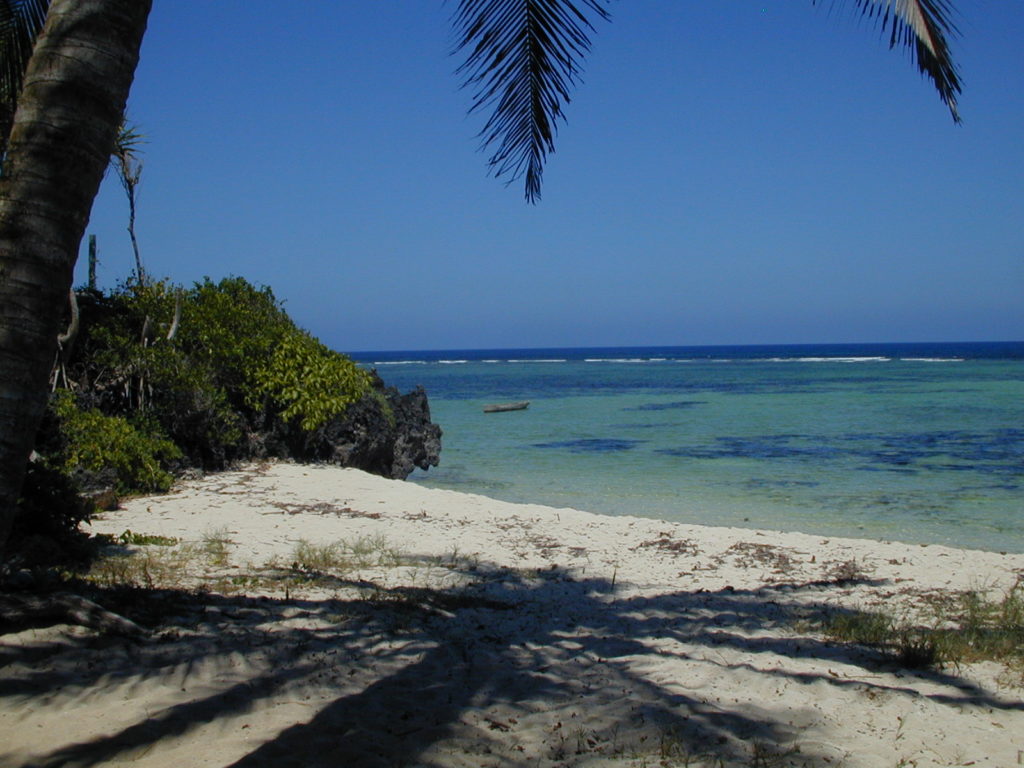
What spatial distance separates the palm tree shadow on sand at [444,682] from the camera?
11.6ft

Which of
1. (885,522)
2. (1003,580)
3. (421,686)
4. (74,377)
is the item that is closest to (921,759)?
(421,686)

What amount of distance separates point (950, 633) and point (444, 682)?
3.56 metres

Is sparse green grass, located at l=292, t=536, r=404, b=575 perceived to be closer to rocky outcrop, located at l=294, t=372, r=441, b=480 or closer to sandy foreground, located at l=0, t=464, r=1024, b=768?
sandy foreground, located at l=0, t=464, r=1024, b=768

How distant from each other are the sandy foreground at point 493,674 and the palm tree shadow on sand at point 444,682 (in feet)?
0.05

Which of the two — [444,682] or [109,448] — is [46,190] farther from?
[109,448]

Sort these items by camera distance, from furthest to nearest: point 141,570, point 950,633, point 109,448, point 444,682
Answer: point 109,448 < point 141,570 < point 950,633 < point 444,682

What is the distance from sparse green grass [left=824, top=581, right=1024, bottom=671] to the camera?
5.01m

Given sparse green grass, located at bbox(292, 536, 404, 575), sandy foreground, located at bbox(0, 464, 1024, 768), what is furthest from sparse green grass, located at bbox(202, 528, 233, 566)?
sparse green grass, located at bbox(292, 536, 404, 575)

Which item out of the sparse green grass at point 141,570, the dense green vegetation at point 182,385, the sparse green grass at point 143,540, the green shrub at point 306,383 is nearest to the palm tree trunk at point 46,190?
the sparse green grass at point 141,570

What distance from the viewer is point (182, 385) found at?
12430 mm

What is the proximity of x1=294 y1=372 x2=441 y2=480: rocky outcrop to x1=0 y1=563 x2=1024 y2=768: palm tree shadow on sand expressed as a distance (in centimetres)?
909

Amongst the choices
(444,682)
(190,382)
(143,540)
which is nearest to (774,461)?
(190,382)

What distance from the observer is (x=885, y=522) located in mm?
12000

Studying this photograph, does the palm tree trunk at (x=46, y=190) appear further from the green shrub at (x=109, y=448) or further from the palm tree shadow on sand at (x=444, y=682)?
the green shrub at (x=109, y=448)
